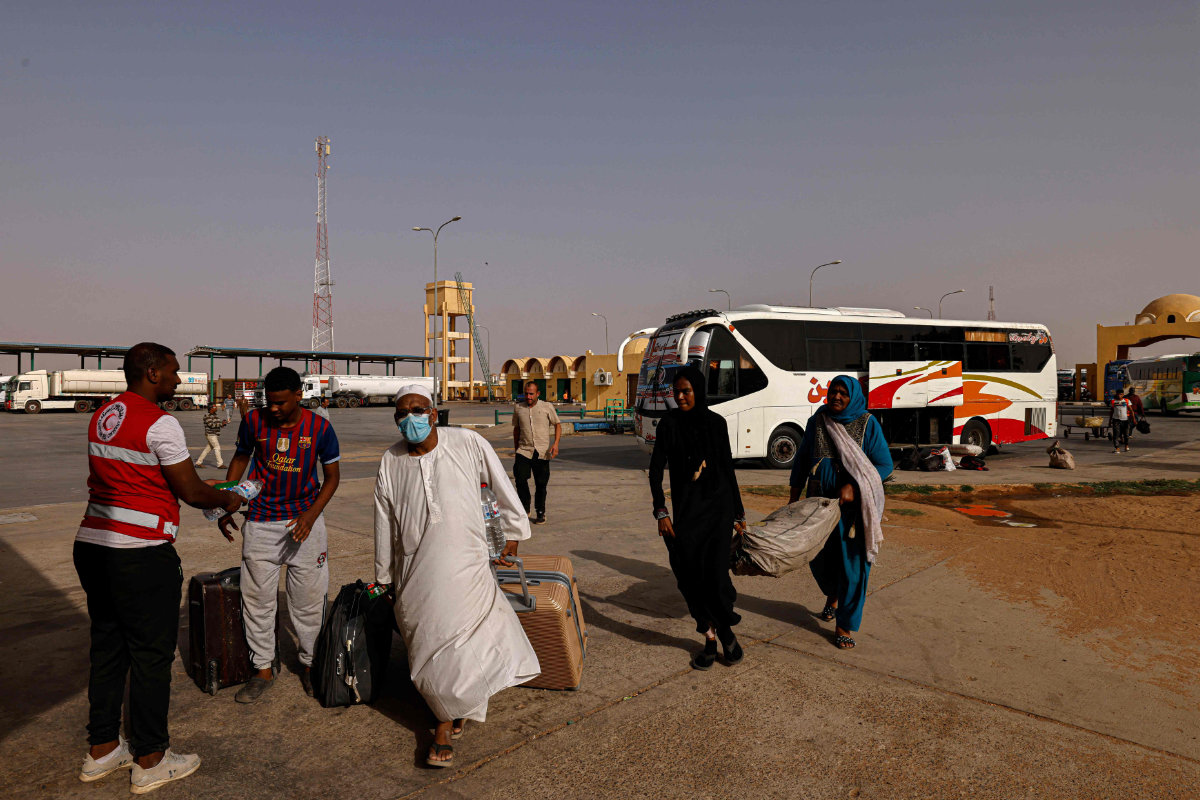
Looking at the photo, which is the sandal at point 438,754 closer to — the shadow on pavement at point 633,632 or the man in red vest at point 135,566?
the man in red vest at point 135,566

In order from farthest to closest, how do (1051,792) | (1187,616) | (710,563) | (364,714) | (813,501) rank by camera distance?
(1187,616) → (813,501) → (710,563) → (364,714) → (1051,792)

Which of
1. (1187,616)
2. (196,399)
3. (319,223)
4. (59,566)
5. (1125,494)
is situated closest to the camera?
(1187,616)

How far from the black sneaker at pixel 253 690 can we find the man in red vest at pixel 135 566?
0.67m

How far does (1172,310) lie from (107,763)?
217 ft

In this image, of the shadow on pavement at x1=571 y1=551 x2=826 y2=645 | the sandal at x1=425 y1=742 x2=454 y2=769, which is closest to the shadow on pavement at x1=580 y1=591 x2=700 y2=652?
the shadow on pavement at x1=571 y1=551 x2=826 y2=645

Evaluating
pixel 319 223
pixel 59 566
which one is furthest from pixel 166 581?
pixel 319 223

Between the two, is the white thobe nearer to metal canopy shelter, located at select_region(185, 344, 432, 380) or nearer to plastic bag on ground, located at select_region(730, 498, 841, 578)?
plastic bag on ground, located at select_region(730, 498, 841, 578)

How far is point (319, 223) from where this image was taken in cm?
9175

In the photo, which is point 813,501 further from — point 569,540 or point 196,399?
point 196,399

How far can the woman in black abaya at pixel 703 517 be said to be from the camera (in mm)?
4254

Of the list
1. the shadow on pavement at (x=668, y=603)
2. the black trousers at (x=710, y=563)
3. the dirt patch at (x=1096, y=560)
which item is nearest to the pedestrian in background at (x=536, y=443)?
the shadow on pavement at (x=668, y=603)

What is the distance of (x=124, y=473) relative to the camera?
118 inches

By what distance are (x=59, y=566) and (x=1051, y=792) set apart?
7875 mm

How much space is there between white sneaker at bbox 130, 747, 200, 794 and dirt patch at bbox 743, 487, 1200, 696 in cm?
497
